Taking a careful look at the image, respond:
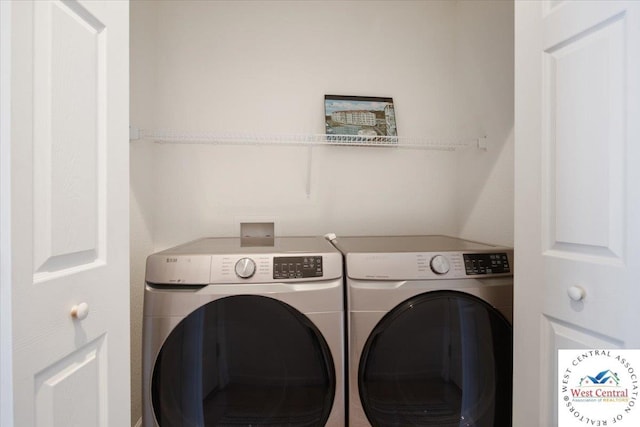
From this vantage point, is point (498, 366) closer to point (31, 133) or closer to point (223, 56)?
point (31, 133)

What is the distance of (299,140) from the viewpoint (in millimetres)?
1688

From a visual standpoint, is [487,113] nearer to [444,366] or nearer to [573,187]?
[573,187]

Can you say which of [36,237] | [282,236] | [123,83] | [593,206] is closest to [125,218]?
[36,237]

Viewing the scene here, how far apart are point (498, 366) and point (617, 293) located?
0.56 metres

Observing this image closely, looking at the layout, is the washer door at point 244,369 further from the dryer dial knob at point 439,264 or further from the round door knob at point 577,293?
the round door knob at point 577,293

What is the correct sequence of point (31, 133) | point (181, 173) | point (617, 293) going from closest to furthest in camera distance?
point (31, 133) < point (617, 293) < point (181, 173)

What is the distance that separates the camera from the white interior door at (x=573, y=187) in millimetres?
653

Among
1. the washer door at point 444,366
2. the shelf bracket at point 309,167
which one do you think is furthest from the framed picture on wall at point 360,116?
the washer door at point 444,366

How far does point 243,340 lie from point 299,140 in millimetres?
1090

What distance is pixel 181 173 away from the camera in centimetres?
164

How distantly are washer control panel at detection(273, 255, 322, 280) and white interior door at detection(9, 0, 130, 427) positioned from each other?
44cm

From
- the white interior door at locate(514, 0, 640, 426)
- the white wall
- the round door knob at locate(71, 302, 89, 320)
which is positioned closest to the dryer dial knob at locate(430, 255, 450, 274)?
the white interior door at locate(514, 0, 640, 426)

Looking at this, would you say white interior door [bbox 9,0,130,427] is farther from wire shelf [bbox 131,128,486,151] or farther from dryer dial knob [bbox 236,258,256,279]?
wire shelf [bbox 131,128,486,151]

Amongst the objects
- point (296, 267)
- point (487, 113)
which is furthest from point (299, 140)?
point (487, 113)
